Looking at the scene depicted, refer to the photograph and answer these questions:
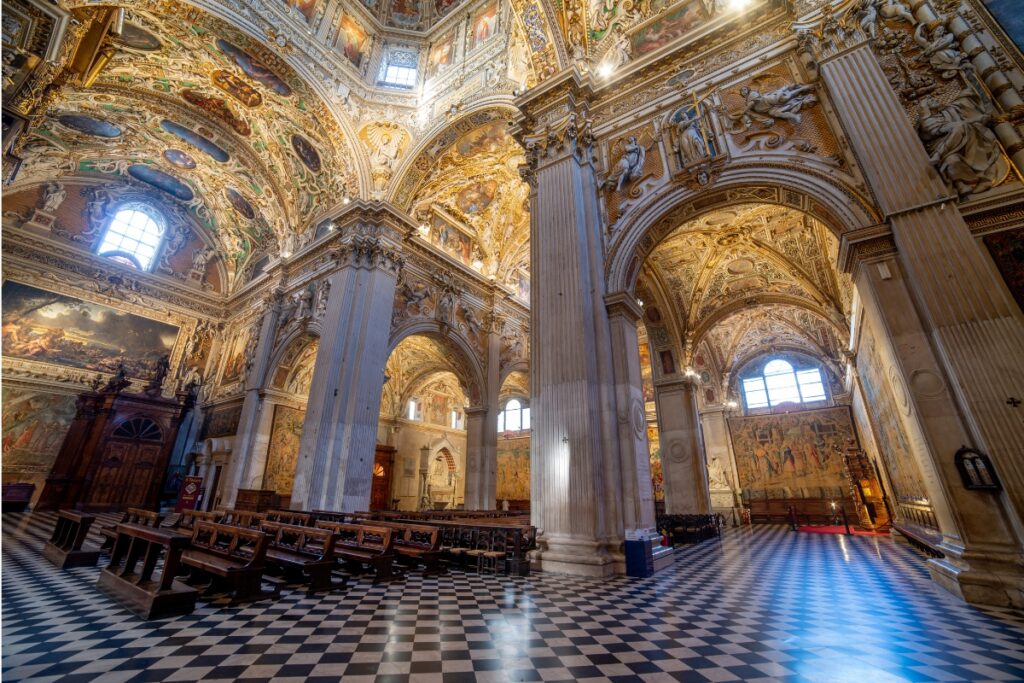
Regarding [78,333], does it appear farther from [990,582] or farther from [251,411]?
[990,582]

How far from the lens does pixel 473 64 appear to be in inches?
535

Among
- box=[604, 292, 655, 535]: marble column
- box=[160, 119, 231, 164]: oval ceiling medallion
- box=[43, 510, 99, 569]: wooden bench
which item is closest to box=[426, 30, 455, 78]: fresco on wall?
box=[160, 119, 231, 164]: oval ceiling medallion

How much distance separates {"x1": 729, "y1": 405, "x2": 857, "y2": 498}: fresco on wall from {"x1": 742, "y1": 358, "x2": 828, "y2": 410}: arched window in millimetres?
847

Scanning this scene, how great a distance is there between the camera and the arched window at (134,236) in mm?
16391

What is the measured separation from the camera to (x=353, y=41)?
14.6 m

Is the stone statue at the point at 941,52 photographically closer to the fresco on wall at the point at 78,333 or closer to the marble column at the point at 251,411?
the marble column at the point at 251,411

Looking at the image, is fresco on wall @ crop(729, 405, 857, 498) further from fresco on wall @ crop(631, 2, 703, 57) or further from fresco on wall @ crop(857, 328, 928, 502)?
fresco on wall @ crop(631, 2, 703, 57)

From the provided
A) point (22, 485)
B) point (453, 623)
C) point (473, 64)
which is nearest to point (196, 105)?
point (473, 64)

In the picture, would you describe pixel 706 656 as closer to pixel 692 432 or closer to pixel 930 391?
pixel 930 391

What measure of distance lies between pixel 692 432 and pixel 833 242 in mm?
6054

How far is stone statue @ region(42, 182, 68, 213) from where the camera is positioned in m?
14.9

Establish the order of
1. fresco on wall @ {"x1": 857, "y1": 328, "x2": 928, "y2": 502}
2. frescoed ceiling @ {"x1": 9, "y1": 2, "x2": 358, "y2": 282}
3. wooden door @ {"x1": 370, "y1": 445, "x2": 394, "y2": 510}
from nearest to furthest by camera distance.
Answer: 1. fresco on wall @ {"x1": 857, "y1": 328, "x2": 928, "y2": 502}
2. frescoed ceiling @ {"x1": 9, "y1": 2, "x2": 358, "y2": 282}
3. wooden door @ {"x1": 370, "y1": 445, "x2": 394, "y2": 510}

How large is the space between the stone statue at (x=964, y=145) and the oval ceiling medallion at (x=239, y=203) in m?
20.0

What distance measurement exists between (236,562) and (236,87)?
47.6 ft
